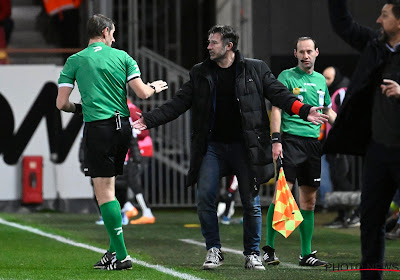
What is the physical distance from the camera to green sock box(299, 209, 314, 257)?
30.5ft

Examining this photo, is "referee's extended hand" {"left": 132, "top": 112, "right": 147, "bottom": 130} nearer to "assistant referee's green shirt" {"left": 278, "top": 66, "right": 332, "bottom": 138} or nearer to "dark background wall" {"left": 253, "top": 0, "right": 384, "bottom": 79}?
"assistant referee's green shirt" {"left": 278, "top": 66, "right": 332, "bottom": 138}

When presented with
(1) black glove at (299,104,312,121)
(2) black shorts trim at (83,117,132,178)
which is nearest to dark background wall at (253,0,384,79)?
(2) black shorts trim at (83,117,132,178)

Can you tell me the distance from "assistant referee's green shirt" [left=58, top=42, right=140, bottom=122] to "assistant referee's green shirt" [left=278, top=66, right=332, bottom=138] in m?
1.63

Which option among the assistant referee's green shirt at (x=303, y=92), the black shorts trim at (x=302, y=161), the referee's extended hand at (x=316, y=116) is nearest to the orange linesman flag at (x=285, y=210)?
the black shorts trim at (x=302, y=161)

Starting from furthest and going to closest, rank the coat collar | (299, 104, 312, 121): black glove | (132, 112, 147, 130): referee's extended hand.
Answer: the coat collar → (132, 112, 147, 130): referee's extended hand → (299, 104, 312, 121): black glove

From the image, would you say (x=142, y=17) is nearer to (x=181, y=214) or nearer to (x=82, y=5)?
(x=82, y=5)

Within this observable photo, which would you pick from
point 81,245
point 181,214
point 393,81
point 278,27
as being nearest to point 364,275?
point 393,81

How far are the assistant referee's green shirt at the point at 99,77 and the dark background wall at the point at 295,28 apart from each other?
480 inches

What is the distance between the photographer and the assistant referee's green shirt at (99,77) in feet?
28.0

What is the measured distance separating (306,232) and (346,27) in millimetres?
3353

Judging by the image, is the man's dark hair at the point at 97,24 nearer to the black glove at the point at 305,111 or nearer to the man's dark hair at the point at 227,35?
the man's dark hair at the point at 227,35

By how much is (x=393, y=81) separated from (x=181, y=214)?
39.2 feet

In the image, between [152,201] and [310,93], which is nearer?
[310,93]

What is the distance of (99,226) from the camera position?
14523 mm
